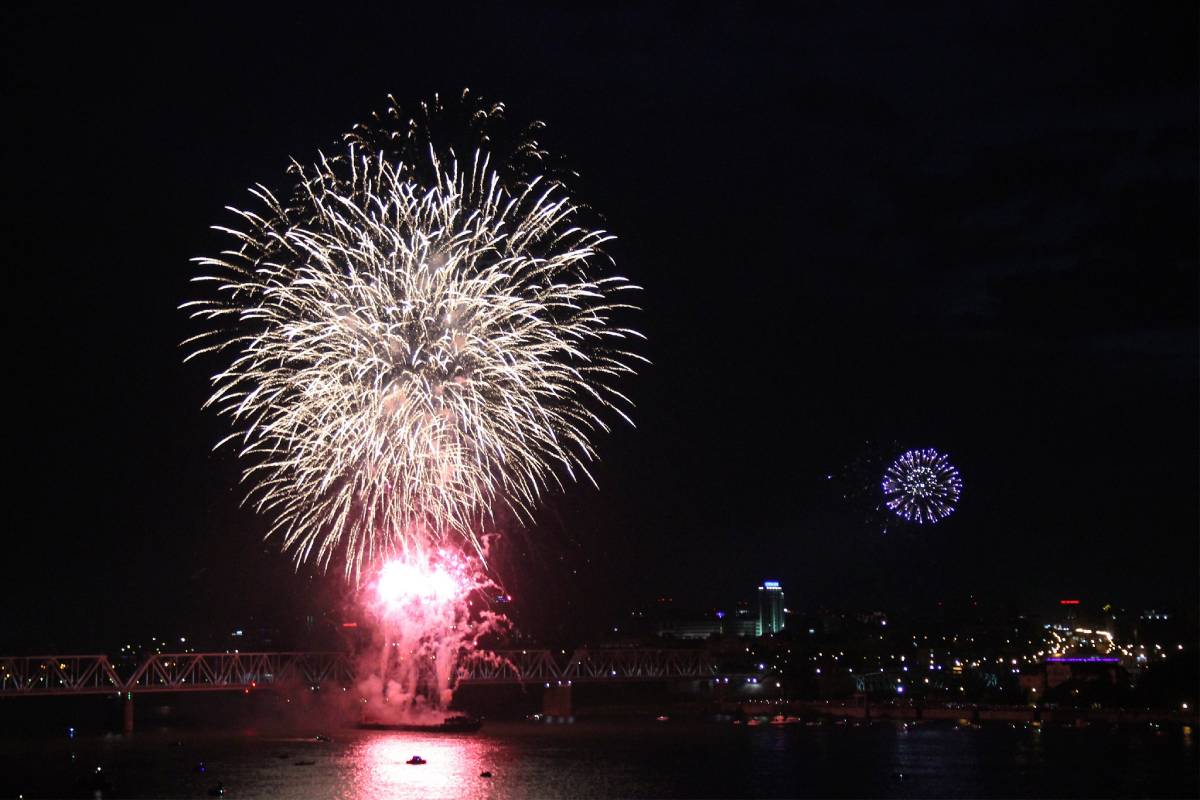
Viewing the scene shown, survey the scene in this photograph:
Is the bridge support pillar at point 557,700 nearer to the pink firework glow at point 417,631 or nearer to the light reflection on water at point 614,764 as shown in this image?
the pink firework glow at point 417,631

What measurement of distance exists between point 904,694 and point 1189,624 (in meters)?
33.3

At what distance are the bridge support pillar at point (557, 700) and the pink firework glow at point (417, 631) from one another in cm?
1813

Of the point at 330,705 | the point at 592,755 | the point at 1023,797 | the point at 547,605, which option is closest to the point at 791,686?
the point at 547,605

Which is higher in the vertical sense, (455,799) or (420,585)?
(420,585)

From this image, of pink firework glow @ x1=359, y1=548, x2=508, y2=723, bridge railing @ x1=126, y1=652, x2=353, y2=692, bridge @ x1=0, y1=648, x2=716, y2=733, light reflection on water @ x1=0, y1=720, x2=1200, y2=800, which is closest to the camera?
light reflection on water @ x1=0, y1=720, x2=1200, y2=800

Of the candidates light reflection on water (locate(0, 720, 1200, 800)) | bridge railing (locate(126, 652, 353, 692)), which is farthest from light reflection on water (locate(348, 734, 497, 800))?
bridge railing (locate(126, 652, 353, 692))

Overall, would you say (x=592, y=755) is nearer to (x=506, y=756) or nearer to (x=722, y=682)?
(x=506, y=756)

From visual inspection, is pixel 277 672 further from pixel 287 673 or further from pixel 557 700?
pixel 557 700

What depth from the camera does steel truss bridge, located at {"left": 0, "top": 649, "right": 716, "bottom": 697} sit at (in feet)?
302

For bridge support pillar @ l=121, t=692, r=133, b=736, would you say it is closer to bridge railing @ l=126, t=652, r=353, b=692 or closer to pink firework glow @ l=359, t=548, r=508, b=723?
bridge railing @ l=126, t=652, r=353, b=692

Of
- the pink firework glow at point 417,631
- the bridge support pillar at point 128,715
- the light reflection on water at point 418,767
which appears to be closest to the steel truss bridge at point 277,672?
the bridge support pillar at point 128,715

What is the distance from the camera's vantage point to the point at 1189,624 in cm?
13938

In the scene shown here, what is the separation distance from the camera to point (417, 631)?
77.6 meters

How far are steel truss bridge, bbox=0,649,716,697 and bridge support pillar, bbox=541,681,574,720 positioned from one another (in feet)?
2.85
